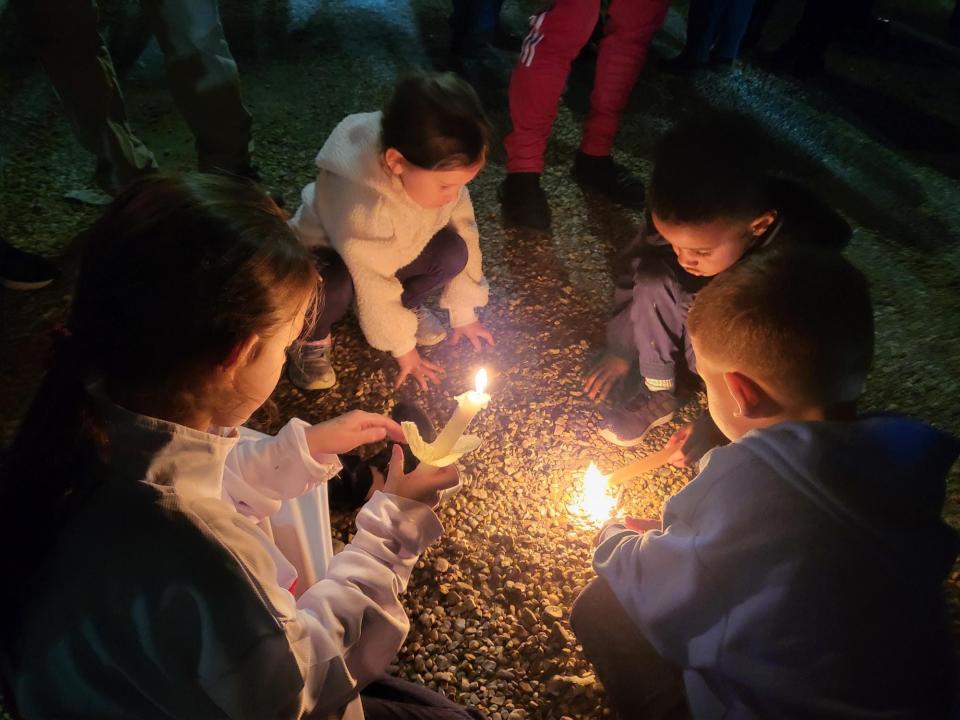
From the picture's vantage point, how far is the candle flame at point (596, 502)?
210 centimetres

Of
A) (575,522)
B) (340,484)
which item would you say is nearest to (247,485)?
(340,484)

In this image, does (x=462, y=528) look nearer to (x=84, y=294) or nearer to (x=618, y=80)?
(x=84, y=294)

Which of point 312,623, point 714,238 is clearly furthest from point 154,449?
point 714,238

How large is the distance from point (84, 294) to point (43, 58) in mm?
2462

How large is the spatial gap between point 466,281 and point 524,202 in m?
0.97

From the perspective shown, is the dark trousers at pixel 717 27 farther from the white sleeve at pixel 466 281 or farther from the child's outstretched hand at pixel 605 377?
the child's outstretched hand at pixel 605 377

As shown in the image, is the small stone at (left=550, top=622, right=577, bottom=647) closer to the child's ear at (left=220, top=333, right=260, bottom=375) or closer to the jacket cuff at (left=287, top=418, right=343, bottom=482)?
the jacket cuff at (left=287, top=418, right=343, bottom=482)

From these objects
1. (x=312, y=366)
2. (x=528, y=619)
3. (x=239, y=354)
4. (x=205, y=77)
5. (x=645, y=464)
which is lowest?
(x=528, y=619)

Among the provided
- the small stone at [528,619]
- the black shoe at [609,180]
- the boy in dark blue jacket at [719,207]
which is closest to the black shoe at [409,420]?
the small stone at [528,619]

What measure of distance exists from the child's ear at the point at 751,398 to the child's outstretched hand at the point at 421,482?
69 cm

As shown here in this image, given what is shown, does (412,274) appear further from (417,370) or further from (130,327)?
(130,327)

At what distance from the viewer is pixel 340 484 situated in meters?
2.07

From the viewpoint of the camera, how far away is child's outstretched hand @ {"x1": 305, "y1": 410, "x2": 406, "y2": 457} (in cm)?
174

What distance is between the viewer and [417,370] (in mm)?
2494
